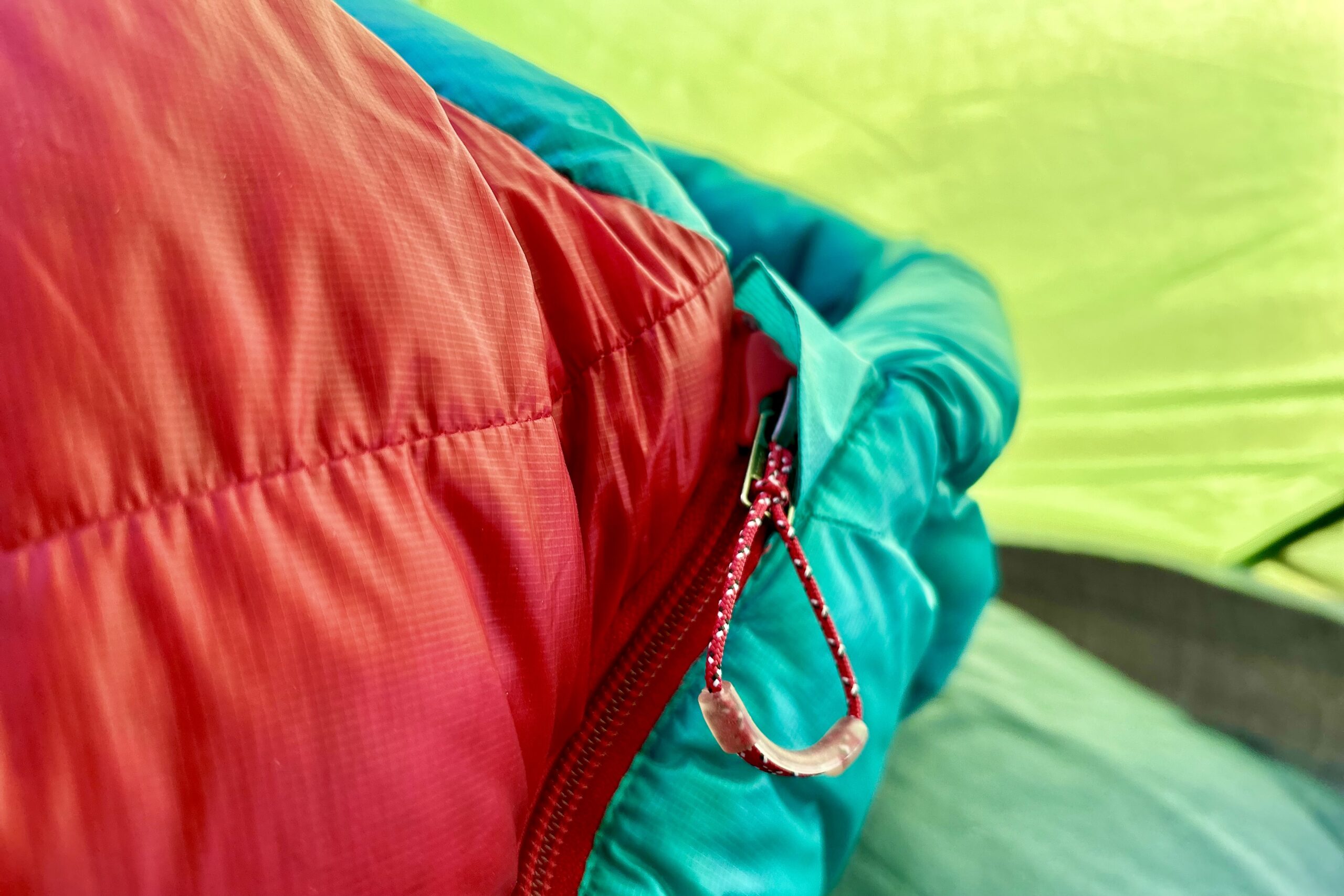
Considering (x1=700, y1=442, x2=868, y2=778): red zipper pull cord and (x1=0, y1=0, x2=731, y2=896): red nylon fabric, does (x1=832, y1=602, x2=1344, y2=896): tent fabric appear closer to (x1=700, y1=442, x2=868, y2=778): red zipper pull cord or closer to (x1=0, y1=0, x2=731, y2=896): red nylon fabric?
(x1=700, y1=442, x2=868, y2=778): red zipper pull cord

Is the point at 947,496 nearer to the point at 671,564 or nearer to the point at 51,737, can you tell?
the point at 671,564

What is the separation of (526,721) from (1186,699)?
1.48 feet

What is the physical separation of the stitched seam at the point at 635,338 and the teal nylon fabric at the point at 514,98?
3cm

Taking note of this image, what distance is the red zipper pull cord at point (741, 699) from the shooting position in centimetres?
24

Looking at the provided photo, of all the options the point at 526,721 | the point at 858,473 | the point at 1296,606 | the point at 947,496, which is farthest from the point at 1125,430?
the point at 526,721

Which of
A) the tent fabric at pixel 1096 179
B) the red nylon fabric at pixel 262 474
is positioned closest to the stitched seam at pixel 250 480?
the red nylon fabric at pixel 262 474

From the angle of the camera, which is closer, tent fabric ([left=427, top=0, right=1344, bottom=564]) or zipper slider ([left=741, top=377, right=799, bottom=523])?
zipper slider ([left=741, top=377, right=799, bottom=523])

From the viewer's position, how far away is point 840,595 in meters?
0.30

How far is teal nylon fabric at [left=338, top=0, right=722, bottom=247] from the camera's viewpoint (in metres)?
0.27

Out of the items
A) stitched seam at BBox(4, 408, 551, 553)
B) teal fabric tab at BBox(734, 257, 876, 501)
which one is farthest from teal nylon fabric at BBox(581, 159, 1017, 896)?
stitched seam at BBox(4, 408, 551, 553)

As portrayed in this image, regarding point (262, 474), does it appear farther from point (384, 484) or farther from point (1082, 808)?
point (1082, 808)

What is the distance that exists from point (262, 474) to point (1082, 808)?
0.37m

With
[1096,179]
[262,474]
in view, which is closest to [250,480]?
[262,474]

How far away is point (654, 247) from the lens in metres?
0.27
